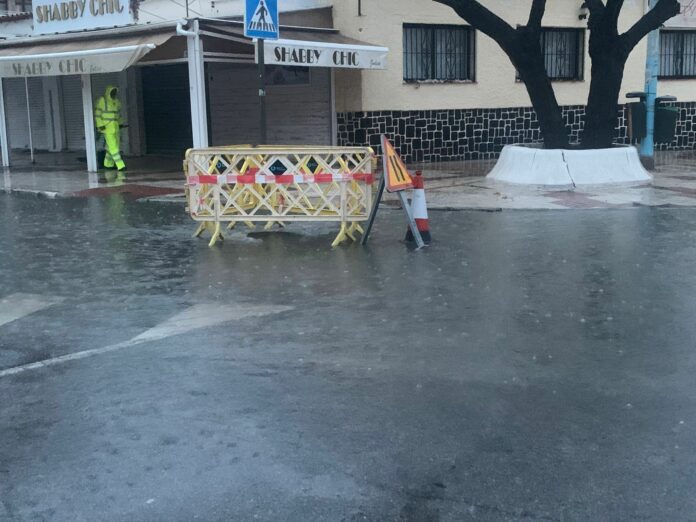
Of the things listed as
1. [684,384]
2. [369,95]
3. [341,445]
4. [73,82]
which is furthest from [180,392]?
[73,82]

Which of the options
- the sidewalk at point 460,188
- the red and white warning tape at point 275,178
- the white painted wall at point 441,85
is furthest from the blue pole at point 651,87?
the red and white warning tape at point 275,178

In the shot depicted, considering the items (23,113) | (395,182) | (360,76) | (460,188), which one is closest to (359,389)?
(395,182)

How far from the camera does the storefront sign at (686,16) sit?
22672 mm

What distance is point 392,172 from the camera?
950 centimetres

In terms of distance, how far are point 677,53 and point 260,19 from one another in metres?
16.2

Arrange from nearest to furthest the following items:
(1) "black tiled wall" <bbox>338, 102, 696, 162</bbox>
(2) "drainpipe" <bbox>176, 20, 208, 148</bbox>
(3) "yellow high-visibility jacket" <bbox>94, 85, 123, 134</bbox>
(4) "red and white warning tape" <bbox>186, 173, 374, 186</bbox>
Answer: (4) "red and white warning tape" <bbox>186, 173, 374, 186</bbox>
(2) "drainpipe" <bbox>176, 20, 208, 148</bbox>
(3) "yellow high-visibility jacket" <bbox>94, 85, 123, 134</bbox>
(1) "black tiled wall" <bbox>338, 102, 696, 162</bbox>

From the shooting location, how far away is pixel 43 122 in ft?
86.2

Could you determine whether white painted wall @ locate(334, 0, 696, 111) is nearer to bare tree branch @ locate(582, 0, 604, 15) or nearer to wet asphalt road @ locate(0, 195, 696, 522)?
bare tree branch @ locate(582, 0, 604, 15)

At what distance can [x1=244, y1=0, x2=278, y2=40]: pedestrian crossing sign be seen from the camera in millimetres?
10547

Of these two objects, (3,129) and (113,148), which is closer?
(113,148)

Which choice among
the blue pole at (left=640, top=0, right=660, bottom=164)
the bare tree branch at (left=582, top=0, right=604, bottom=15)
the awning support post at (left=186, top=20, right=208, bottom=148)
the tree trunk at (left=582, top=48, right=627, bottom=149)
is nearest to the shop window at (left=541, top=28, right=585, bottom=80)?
the blue pole at (left=640, top=0, right=660, bottom=164)

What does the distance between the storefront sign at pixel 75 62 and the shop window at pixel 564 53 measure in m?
10.8

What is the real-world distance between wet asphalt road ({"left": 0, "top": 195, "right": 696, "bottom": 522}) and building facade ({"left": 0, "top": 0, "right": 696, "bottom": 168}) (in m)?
8.82

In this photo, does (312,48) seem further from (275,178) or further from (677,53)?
(677,53)
